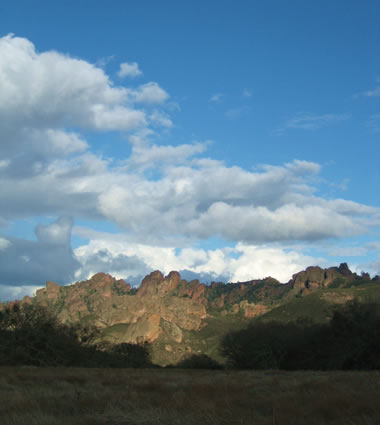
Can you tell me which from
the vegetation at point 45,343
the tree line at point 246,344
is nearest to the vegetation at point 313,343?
the tree line at point 246,344

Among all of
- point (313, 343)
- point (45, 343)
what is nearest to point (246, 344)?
point (313, 343)

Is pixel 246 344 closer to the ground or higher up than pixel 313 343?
closer to the ground

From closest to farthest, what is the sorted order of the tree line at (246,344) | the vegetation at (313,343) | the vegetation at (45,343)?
1. the vegetation at (45,343)
2. the tree line at (246,344)
3. the vegetation at (313,343)

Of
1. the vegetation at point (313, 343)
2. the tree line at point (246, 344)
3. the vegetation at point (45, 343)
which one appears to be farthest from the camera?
the vegetation at point (313, 343)

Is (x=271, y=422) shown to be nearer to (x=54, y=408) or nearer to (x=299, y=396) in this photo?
(x=299, y=396)

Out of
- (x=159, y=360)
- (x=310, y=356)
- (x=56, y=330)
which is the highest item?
(x=56, y=330)

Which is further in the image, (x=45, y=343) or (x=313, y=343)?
(x=313, y=343)

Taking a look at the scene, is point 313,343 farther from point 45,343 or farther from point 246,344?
point 45,343

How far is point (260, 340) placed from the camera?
89.9 metres

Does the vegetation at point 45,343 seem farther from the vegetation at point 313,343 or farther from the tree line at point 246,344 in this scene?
the vegetation at point 313,343

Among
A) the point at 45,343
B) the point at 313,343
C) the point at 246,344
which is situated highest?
the point at 45,343

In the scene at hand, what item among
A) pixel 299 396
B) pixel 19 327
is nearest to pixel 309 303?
pixel 19 327

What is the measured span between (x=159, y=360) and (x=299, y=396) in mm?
159975

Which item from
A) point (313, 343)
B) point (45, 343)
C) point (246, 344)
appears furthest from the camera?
point (246, 344)
